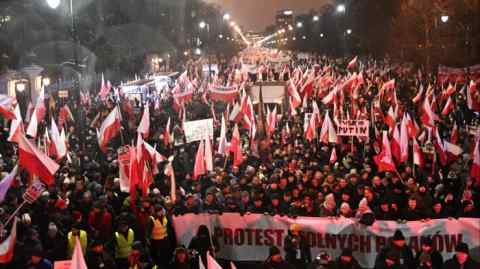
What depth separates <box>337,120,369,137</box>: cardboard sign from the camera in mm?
16531

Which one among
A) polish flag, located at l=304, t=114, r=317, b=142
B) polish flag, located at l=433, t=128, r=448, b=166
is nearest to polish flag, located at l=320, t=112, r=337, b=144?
polish flag, located at l=304, t=114, r=317, b=142

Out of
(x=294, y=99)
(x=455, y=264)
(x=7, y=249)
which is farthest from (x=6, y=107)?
(x=455, y=264)

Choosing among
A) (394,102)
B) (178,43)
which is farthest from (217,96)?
(178,43)

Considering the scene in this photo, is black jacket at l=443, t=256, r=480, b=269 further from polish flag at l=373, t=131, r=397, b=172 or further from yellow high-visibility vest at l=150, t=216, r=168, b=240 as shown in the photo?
yellow high-visibility vest at l=150, t=216, r=168, b=240

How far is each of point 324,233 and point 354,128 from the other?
6.56 meters

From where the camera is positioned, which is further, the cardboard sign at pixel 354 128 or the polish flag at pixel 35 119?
the cardboard sign at pixel 354 128

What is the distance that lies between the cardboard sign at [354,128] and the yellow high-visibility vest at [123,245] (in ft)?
27.8

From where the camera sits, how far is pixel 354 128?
16609mm

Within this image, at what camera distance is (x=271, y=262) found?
339 inches

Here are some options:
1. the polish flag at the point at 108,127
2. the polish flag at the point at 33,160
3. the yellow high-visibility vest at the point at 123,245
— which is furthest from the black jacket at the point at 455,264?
the polish flag at the point at 108,127

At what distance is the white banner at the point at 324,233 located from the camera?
10.2 meters

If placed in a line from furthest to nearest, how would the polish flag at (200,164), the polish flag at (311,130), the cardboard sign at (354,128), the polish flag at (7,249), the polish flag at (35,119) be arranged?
1. the polish flag at (311,130)
2. the cardboard sign at (354,128)
3. the polish flag at (35,119)
4. the polish flag at (200,164)
5. the polish flag at (7,249)

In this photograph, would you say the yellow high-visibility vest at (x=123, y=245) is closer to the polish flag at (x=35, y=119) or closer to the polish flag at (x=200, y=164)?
the polish flag at (x=200, y=164)

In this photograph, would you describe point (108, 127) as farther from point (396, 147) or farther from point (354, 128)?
point (396, 147)
